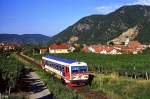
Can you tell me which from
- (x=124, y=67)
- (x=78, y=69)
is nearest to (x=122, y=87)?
(x=78, y=69)

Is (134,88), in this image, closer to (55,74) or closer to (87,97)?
(87,97)

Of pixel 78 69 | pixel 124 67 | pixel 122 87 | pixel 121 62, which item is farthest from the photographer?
pixel 121 62

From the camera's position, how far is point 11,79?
36.0 meters

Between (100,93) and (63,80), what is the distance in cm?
864

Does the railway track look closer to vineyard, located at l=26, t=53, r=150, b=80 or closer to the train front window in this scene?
the train front window

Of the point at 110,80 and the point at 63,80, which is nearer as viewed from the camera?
the point at 110,80

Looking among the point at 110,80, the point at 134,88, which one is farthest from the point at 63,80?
the point at 134,88

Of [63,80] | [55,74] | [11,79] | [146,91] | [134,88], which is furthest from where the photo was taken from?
[55,74]

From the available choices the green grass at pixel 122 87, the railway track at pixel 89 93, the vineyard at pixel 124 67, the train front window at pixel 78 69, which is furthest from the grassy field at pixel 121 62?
the railway track at pixel 89 93

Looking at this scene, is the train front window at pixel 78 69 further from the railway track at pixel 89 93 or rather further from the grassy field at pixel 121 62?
the grassy field at pixel 121 62

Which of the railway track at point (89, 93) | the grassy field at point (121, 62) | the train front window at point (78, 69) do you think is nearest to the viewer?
the railway track at point (89, 93)

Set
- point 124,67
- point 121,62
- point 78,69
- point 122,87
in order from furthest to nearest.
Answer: point 121,62
point 124,67
point 78,69
point 122,87

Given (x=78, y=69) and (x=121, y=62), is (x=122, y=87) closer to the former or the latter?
→ (x=78, y=69)

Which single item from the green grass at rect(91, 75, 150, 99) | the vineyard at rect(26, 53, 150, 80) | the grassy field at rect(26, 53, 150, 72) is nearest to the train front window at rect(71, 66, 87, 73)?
the green grass at rect(91, 75, 150, 99)
